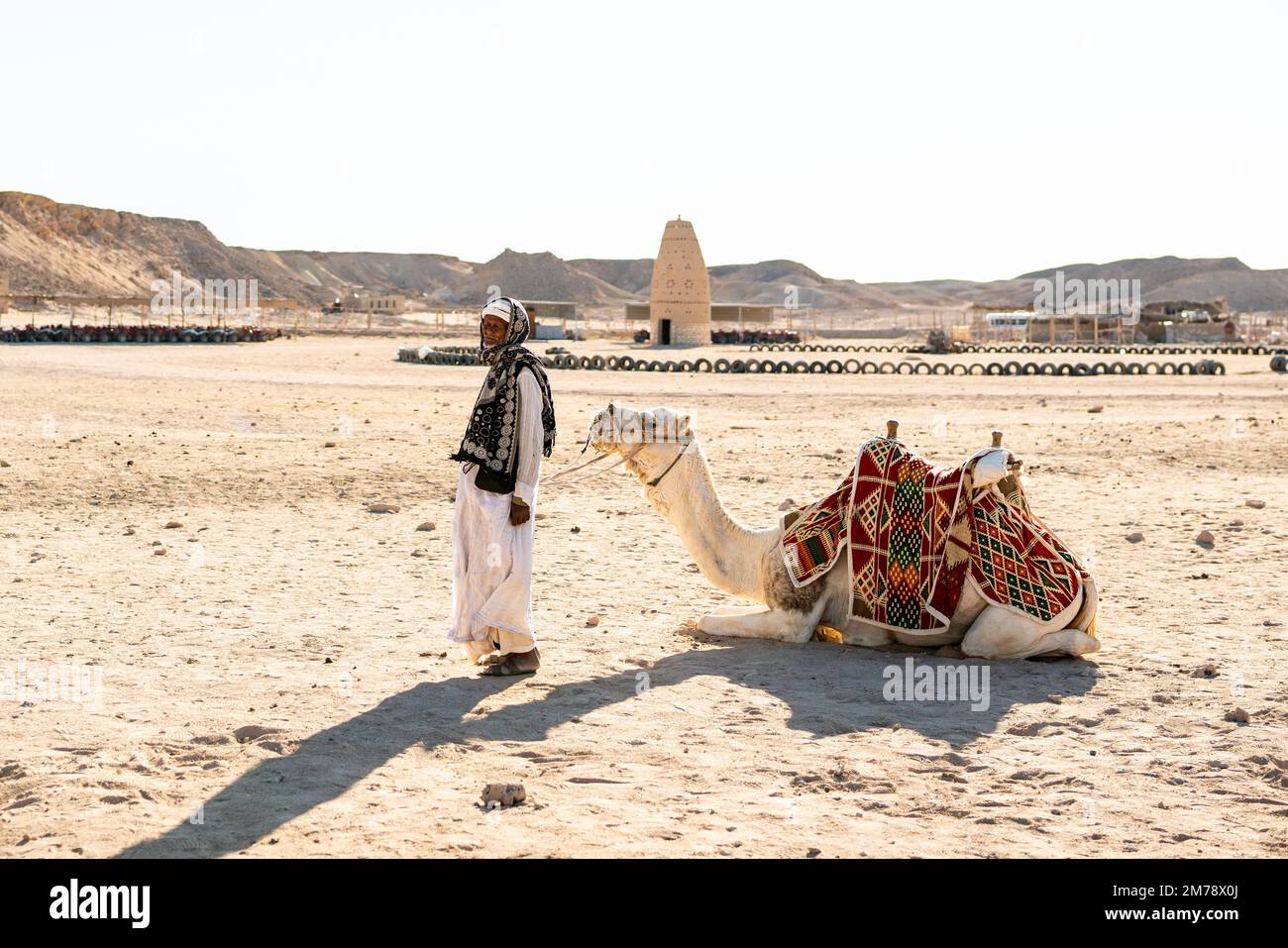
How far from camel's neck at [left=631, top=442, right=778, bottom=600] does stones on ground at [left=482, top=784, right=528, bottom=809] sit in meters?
2.55

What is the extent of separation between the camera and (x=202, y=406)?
2228cm

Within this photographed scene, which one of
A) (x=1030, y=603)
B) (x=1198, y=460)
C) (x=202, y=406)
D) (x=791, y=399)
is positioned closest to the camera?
(x=1030, y=603)

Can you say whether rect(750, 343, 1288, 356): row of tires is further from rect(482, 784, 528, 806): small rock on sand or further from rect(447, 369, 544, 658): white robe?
rect(482, 784, 528, 806): small rock on sand

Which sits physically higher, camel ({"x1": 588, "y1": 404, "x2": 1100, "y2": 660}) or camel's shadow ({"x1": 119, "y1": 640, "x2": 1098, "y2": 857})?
camel ({"x1": 588, "y1": 404, "x2": 1100, "y2": 660})

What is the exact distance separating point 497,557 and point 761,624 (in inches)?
66.0

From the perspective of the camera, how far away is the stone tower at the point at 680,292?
2420 inches

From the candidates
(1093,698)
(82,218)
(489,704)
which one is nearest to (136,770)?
(489,704)

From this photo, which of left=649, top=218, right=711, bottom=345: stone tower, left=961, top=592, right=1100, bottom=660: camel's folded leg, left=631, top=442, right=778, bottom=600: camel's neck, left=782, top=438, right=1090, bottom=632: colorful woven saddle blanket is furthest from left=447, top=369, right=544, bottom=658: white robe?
left=649, top=218, right=711, bottom=345: stone tower

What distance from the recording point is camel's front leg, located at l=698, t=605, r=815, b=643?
7.41 metres

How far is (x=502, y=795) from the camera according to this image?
503cm

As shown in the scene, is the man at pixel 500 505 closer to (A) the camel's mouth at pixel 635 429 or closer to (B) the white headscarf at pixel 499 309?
(B) the white headscarf at pixel 499 309
